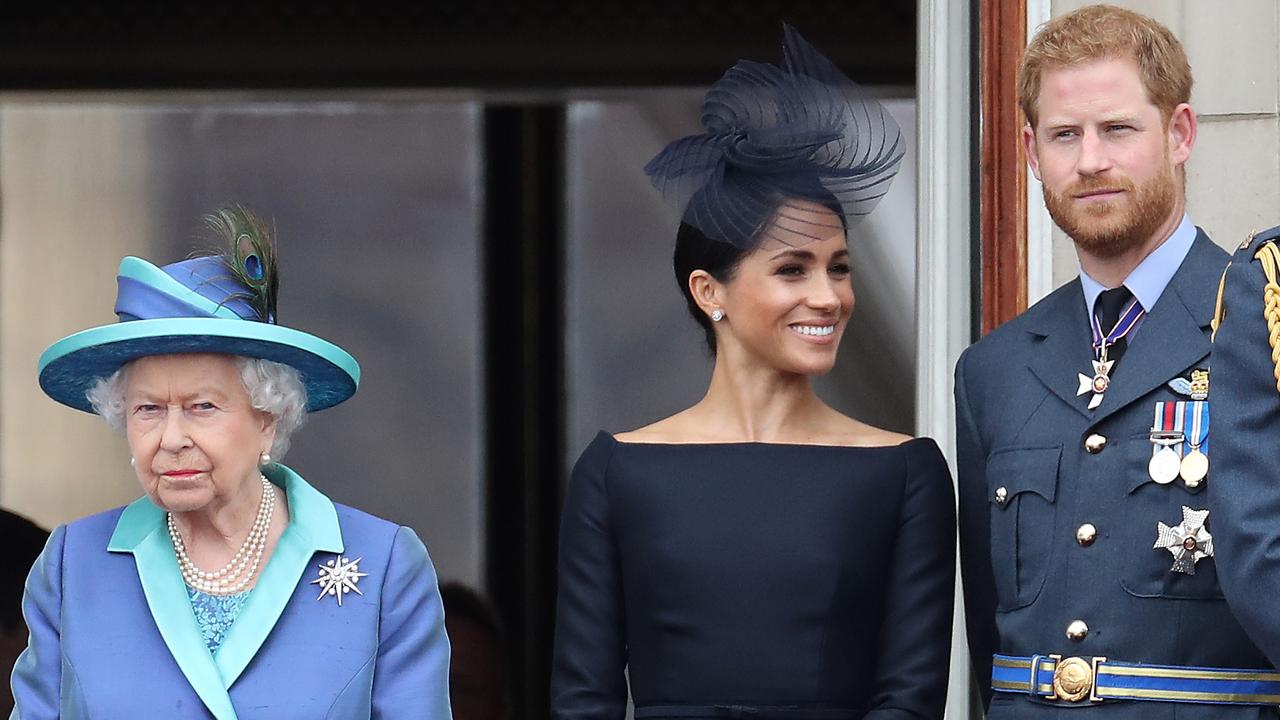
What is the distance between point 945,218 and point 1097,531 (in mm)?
1338

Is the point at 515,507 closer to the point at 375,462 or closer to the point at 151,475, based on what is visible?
the point at 375,462

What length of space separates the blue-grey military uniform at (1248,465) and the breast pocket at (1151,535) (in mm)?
258

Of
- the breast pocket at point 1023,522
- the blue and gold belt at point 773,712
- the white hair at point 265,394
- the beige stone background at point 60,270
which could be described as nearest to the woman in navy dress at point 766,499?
the blue and gold belt at point 773,712

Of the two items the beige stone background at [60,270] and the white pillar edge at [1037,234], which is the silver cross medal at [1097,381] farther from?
the beige stone background at [60,270]

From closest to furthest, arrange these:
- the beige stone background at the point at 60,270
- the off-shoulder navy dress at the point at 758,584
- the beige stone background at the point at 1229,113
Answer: the off-shoulder navy dress at the point at 758,584, the beige stone background at the point at 1229,113, the beige stone background at the point at 60,270

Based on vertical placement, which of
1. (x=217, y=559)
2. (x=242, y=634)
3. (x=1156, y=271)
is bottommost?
(x=242, y=634)

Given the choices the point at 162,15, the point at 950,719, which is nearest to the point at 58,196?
the point at 162,15

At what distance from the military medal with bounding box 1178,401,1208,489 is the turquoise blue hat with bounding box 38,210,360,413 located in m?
1.29

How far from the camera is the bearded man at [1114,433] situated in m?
3.20

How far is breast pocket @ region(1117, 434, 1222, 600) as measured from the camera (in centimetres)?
320

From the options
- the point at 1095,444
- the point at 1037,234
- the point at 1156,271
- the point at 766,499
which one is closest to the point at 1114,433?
the point at 1095,444

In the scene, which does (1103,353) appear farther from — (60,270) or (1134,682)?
(60,270)

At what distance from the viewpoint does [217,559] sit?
3.48m

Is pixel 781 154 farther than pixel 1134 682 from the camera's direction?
Yes
